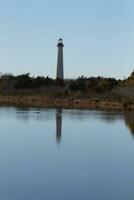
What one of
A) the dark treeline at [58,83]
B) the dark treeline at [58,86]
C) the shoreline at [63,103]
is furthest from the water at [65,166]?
the dark treeline at [58,83]

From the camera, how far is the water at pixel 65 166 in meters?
7.36

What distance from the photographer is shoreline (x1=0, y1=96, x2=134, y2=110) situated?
36.9m

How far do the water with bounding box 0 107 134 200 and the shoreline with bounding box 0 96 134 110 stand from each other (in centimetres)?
2078

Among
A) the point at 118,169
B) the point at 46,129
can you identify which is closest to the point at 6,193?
the point at 118,169

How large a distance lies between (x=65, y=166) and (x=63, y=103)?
3248 cm

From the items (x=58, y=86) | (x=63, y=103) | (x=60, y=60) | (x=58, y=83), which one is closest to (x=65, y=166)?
(x=63, y=103)

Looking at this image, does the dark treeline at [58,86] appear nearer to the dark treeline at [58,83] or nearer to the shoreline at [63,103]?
the dark treeline at [58,83]

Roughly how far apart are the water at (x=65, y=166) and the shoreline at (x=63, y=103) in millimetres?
20776

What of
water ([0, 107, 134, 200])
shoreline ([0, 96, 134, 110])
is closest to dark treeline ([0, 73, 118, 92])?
shoreline ([0, 96, 134, 110])

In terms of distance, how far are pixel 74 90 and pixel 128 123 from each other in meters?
26.2

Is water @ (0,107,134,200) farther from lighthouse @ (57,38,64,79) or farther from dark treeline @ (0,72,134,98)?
lighthouse @ (57,38,64,79)

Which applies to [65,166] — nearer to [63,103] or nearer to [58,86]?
[63,103]

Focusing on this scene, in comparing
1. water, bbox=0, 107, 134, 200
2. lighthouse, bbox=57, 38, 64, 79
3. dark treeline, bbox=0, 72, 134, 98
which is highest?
lighthouse, bbox=57, 38, 64, 79

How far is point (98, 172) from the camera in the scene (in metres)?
9.06
